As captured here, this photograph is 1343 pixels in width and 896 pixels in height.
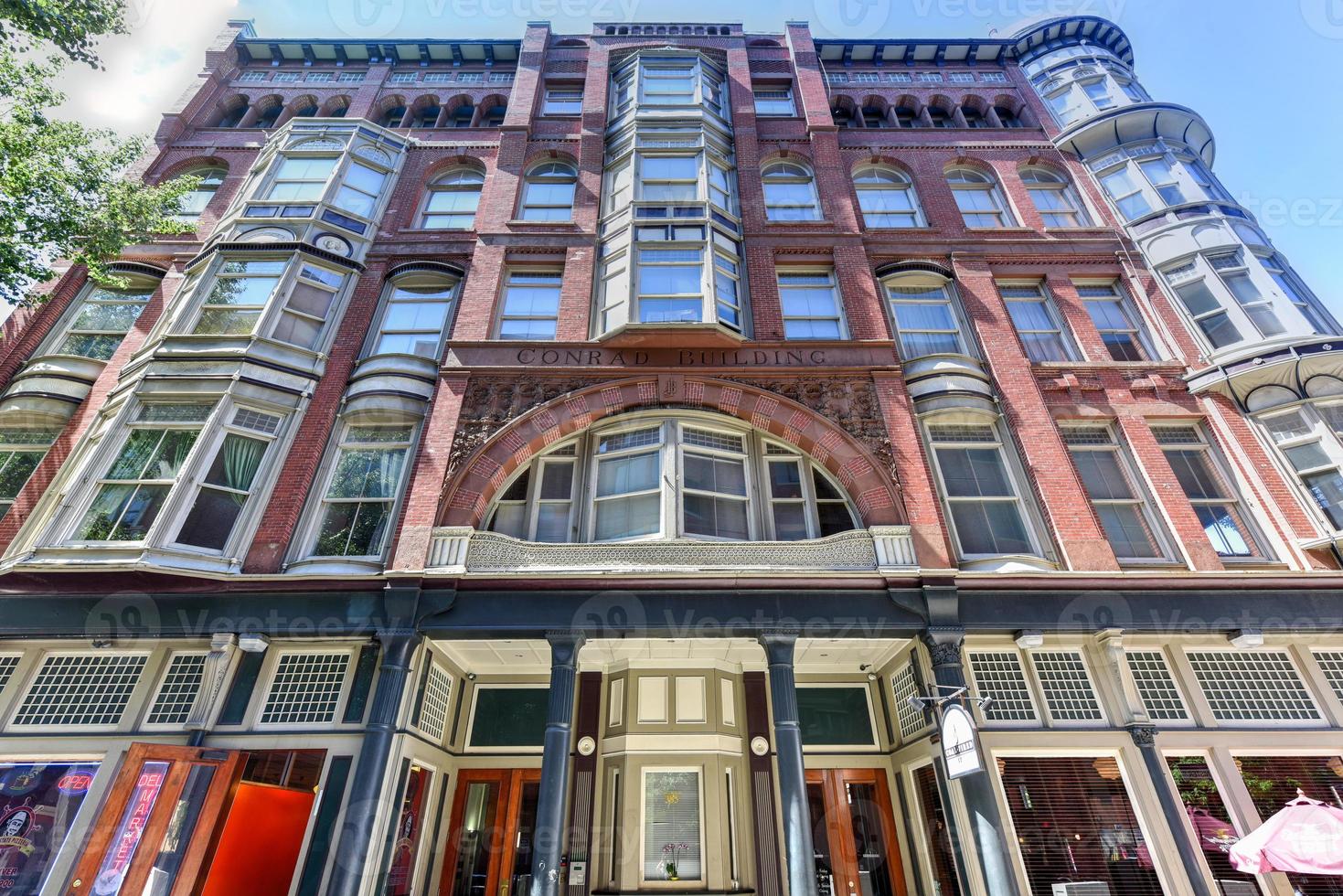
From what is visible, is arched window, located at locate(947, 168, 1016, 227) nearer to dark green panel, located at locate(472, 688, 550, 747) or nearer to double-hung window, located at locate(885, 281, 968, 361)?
double-hung window, located at locate(885, 281, 968, 361)

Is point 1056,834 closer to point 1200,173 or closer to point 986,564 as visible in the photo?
point 986,564

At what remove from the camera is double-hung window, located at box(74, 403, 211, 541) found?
1042cm

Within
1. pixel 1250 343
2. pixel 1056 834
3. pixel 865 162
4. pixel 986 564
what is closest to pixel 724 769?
pixel 1056 834

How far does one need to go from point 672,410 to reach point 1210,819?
34.4 ft

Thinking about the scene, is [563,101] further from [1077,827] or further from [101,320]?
[1077,827]

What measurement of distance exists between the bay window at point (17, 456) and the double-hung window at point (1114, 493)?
65.4 feet

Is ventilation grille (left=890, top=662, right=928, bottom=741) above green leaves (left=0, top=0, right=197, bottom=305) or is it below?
below

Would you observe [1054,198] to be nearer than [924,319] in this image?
No

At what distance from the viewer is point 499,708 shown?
1169 cm

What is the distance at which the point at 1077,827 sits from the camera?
30.2ft

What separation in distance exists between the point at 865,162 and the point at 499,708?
16.9 m

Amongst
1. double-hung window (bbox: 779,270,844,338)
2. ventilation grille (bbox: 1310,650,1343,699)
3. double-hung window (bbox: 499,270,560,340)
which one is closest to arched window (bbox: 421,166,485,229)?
double-hung window (bbox: 499,270,560,340)

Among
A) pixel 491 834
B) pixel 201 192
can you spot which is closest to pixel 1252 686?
pixel 491 834

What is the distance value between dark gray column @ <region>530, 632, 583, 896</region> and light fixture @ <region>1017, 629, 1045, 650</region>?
22.7 ft
